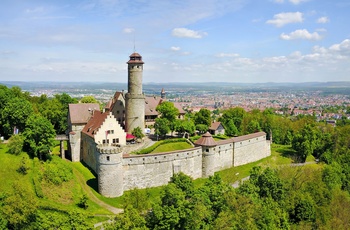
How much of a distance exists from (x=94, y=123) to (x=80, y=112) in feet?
19.0

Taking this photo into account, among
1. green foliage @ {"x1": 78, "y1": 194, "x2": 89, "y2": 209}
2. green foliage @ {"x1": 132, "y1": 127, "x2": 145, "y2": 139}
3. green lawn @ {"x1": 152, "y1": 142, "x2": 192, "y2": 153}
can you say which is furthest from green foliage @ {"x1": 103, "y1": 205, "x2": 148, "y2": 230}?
green foliage @ {"x1": 132, "y1": 127, "x2": 145, "y2": 139}

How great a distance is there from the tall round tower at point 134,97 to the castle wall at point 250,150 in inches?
719

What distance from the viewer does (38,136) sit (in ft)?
137

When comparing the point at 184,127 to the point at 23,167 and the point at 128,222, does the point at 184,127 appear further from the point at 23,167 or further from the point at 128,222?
the point at 128,222

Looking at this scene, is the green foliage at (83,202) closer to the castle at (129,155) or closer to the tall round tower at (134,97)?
the castle at (129,155)

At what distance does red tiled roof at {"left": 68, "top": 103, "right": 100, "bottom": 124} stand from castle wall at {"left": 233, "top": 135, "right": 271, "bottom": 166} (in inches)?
1032

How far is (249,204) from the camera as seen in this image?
111 ft

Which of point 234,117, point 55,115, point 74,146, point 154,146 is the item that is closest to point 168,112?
point 154,146

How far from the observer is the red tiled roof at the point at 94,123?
156ft

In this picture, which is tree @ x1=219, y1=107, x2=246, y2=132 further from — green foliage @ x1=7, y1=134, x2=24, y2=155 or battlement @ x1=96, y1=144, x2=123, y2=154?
green foliage @ x1=7, y1=134, x2=24, y2=155

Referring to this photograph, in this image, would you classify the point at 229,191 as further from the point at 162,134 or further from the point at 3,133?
the point at 3,133

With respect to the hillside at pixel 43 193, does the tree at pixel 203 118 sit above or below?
above


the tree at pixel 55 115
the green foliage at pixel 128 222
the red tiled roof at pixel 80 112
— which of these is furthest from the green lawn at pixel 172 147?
the green foliage at pixel 128 222

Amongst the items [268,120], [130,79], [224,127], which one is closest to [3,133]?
[130,79]
